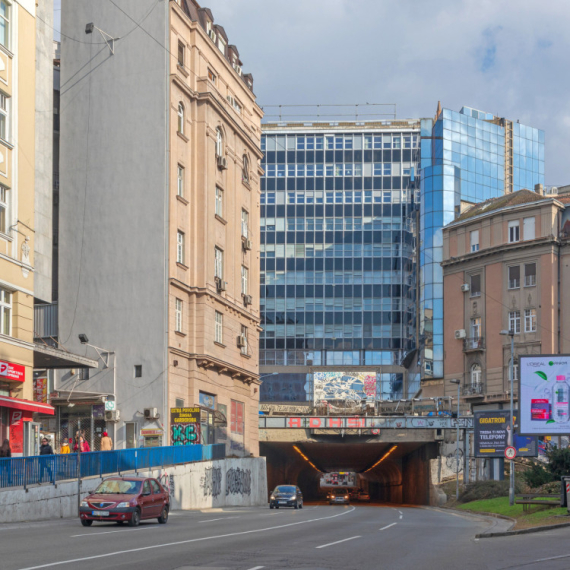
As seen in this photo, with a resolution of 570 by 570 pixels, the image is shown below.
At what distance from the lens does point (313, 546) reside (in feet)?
63.1

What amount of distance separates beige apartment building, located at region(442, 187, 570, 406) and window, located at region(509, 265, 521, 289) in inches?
3.1

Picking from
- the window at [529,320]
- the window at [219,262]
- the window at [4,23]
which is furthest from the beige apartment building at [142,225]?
the window at [529,320]

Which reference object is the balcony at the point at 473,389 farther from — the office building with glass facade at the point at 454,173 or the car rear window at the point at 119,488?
the car rear window at the point at 119,488

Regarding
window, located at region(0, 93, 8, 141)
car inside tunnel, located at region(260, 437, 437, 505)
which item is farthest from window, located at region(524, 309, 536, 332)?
window, located at region(0, 93, 8, 141)

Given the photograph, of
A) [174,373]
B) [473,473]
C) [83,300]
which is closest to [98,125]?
[83,300]

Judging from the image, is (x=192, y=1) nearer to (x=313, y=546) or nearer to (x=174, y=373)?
(x=174, y=373)

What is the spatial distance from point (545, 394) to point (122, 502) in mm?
15766

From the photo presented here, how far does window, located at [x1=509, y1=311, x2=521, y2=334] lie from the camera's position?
77.1 metres

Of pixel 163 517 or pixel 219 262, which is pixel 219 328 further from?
pixel 163 517

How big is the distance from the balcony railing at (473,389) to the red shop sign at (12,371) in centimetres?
4817

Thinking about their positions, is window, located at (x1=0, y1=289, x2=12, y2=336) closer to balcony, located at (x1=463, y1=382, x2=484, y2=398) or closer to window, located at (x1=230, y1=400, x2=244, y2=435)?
window, located at (x1=230, y1=400, x2=244, y2=435)

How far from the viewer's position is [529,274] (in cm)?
7681

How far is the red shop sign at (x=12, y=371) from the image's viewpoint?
3538cm

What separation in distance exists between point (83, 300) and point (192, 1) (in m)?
18.9
